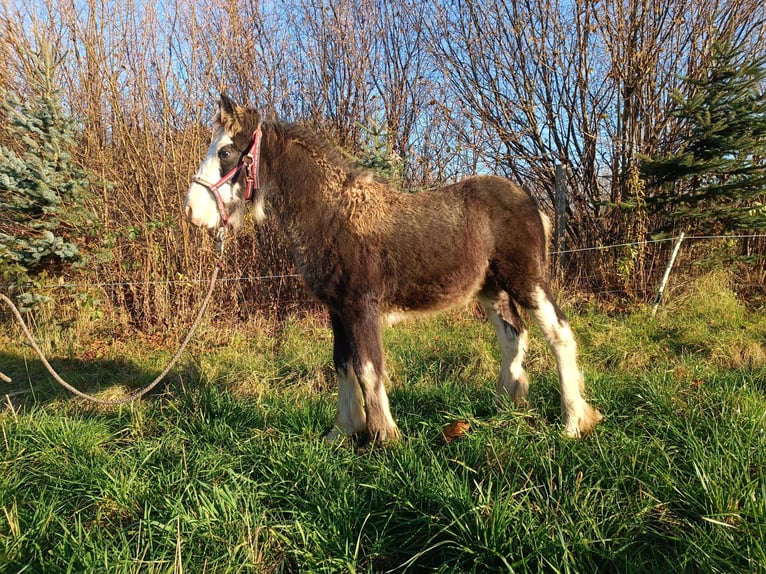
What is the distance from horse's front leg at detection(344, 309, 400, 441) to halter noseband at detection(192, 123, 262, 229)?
1120 millimetres

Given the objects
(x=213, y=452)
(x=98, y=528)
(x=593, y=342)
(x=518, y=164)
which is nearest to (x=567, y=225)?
(x=518, y=164)

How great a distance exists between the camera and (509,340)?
3.46m

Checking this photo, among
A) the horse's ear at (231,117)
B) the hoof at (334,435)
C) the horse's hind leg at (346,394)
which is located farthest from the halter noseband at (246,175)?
the hoof at (334,435)

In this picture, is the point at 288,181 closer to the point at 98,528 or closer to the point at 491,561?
the point at 98,528

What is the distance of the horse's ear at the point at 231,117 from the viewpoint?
2.86 meters

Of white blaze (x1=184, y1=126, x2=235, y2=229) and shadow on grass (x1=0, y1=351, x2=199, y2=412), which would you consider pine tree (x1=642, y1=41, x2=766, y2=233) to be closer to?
white blaze (x1=184, y1=126, x2=235, y2=229)

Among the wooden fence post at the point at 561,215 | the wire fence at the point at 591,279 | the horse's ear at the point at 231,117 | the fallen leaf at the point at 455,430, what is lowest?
the fallen leaf at the point at 455,430

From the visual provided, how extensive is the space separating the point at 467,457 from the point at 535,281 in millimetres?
1453

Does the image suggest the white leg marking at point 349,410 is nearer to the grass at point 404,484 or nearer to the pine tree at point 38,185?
the grass at point 404,484

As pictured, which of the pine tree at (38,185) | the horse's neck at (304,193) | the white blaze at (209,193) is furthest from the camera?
the pine tree at (38,185)

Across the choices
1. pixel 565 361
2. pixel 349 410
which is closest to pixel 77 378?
pixel 349 410

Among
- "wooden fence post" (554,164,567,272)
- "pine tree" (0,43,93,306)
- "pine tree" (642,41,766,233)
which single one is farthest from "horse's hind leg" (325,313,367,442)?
"pine tree" (642,41,766,233)

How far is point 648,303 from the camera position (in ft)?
20.7

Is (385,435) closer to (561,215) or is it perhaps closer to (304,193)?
(304,193)
